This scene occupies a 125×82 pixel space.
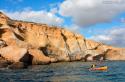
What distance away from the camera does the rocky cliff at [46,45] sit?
79.8 meters

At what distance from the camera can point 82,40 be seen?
364ft

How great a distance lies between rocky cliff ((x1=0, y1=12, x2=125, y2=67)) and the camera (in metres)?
79.8

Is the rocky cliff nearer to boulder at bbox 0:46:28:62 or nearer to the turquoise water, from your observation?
boulder at bbox 0:46:28:62

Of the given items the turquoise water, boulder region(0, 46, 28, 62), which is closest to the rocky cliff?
boulder region(0, 46, 28, 62)

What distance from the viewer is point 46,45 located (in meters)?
99.2

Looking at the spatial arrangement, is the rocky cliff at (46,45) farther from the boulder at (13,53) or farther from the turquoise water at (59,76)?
the turquoise water at (59,76)

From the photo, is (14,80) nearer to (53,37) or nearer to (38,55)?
(38,55)

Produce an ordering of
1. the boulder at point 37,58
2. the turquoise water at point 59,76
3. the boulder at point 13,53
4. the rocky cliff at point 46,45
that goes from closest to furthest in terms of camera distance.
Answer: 1. the turquoise water at point 59,76
2. the boulder at point 13,53
3. the boulder at point 37,58
4. the rocky cliff at point 46,45

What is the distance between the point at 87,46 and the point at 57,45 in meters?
13.8

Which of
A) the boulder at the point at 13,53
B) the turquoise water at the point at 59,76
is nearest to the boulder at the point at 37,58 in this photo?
the boulder at the point at 13,53

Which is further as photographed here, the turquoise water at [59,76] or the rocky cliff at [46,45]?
the rocky cliff at [46,45]

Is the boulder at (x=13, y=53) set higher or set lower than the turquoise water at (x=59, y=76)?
higher

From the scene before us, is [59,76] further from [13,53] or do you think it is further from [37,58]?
[37,58]

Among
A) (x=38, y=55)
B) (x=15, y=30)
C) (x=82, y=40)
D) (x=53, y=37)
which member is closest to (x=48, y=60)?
(x=38, y=55)
